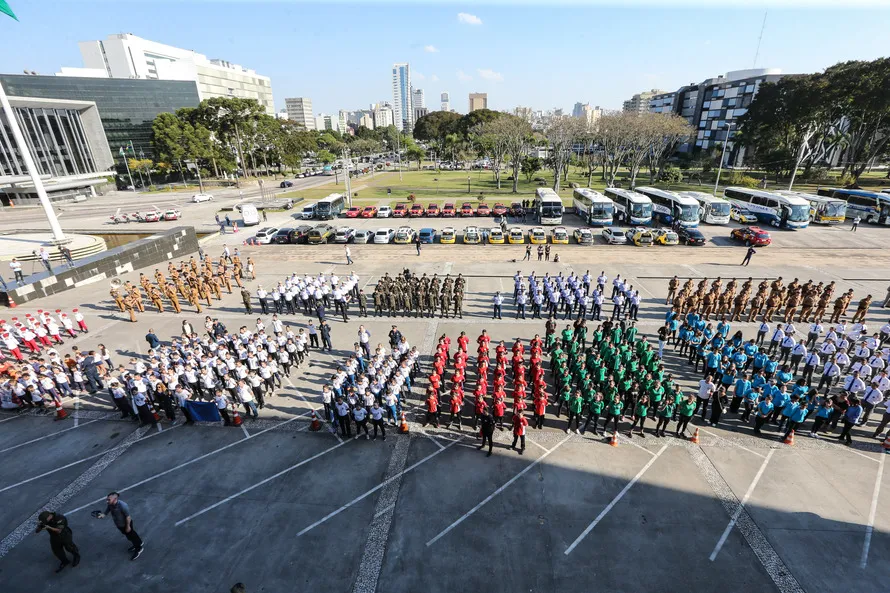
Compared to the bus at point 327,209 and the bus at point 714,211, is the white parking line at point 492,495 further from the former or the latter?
the bus at point 327,209

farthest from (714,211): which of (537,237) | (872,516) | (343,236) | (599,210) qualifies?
(872,516)

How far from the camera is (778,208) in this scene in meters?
35.7

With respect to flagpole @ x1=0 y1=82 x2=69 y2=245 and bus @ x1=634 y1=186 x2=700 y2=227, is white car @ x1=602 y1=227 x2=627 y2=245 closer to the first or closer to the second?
bus @ x1=634 y1=186 x2=700 y2=227

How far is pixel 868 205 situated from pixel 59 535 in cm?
5591

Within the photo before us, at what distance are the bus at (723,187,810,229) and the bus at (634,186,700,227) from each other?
8.22m

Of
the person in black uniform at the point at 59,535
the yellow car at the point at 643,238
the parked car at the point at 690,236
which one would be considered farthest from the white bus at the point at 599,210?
the person in black uniform at the point at 59,535

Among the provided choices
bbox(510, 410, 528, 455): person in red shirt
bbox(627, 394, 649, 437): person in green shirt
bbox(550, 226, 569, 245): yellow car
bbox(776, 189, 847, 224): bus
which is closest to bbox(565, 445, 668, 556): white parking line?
bbox(627, 394, 649, 437): person in green shirt

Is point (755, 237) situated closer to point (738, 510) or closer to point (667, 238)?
point (667, 238)

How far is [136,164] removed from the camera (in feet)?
228

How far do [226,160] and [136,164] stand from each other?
14.6 m

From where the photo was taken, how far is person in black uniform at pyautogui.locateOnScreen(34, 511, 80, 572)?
286 inches

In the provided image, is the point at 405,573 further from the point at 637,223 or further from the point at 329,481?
the point at 637,223

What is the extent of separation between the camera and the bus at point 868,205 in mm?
35781

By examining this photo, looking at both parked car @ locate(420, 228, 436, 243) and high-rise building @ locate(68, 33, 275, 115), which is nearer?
parked car @ locate(420, 228, 436, 243)
